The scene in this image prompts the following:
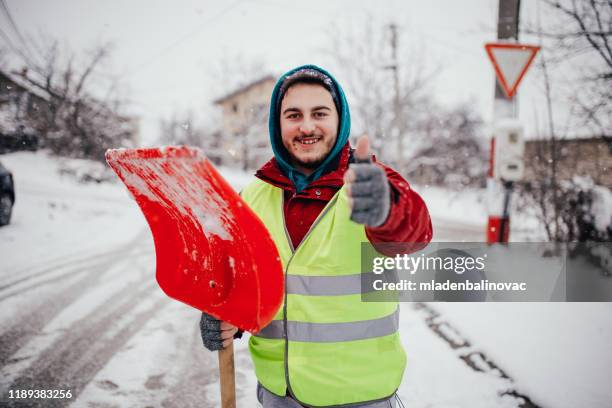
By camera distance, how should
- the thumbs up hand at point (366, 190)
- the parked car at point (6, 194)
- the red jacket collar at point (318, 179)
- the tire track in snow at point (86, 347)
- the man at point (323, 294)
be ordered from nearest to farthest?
the thumbs up hand at point (366, 190), the man at point (323, 294), the red jacket collar at point (318, 179), the tire track in snow at point (86, 347), the parked car at point (6, 194)

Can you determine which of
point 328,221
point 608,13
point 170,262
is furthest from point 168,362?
point 608,13

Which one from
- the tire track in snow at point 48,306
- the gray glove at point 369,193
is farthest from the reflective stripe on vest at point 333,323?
the tire track in snow at point 48,306

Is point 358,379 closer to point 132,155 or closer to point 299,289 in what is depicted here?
point 299,289

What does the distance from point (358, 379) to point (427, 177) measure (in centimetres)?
2189

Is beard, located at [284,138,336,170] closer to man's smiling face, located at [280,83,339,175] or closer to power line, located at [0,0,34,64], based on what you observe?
man's smiling face, located at [280,83,339,175]

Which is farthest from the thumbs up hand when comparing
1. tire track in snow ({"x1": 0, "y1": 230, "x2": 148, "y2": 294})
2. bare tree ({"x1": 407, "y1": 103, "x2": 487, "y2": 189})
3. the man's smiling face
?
→ bare tree ({"x1": 407, "y1": 103, "x2": 487, "y2": 189})

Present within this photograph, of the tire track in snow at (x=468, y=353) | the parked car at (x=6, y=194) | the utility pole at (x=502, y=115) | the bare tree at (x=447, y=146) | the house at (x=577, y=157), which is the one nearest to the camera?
the tire track in snow at (x=468, y=353)

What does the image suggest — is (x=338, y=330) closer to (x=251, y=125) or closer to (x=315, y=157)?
(x=315, y=157)

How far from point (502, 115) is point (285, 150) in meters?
3.36

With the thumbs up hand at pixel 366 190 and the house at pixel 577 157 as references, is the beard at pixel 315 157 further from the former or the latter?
the house at pixel 577 157

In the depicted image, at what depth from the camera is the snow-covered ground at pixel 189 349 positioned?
2.34 meters

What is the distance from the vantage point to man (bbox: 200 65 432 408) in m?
1.17

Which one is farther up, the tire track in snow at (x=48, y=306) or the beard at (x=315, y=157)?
the beard at (x=315, y=157)

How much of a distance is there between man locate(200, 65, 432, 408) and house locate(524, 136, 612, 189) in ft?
15.5
